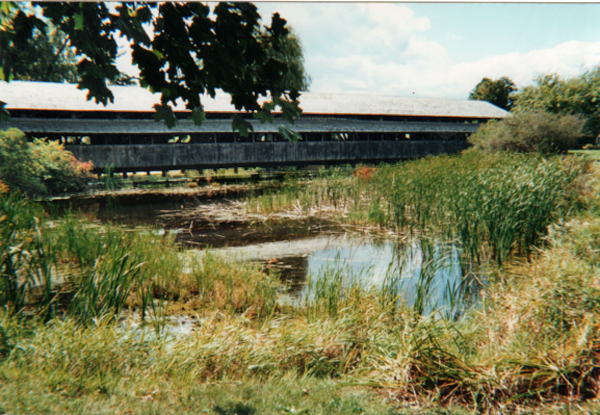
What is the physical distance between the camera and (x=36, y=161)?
1105 cm

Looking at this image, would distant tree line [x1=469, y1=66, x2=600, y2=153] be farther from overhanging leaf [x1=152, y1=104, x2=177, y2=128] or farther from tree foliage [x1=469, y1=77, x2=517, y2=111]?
tree foliage [x1=469, y1=77, x2=517, y2=111]

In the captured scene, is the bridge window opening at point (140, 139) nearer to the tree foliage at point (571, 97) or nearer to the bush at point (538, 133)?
the bush at point (538, 133)

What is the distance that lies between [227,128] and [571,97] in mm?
16775

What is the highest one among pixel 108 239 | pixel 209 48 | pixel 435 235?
pixel 209 48

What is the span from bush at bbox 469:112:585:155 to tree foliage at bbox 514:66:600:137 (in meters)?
2.24

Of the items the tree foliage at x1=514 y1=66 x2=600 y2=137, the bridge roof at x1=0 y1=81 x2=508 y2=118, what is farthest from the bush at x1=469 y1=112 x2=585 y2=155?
the bridge roof at x1=0 y1=81 x2=508 y2=118

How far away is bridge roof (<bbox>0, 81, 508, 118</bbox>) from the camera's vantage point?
14.5 meters

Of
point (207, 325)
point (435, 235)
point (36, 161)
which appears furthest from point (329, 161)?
point (207, 325)

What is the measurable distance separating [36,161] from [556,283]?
40.3 ft

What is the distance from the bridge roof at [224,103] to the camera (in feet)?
47.6

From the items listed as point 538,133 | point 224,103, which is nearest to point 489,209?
point 538,133

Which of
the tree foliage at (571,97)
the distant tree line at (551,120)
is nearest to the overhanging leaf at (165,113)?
the distant tree line at (551,120)

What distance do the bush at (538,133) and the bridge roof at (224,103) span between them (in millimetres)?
5808

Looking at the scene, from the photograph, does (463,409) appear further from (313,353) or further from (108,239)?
(108,239)
